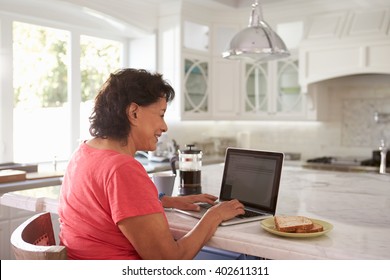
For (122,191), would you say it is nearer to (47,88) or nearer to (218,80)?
(47,88)

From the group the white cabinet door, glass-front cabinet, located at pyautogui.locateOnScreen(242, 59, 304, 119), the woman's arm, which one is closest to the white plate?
the woman's arm

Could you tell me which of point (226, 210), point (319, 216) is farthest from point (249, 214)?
point (319, 216)

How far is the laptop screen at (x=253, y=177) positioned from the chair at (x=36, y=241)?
66cm

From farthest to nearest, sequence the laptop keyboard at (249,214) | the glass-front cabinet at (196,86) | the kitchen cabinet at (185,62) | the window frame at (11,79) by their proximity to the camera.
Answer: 1. the glass-front cabinet at (196,86)
2. the kitchen cabinet at (185,62)
3. the window frame at (11,79)
4. the laptop keyboard at (249,214)

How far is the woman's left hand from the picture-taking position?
1624 millimetres

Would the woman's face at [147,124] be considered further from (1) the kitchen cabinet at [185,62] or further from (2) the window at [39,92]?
(1) the kitchen cabinet at [185,62]

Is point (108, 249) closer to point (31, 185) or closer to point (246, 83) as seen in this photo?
point (31, 185)

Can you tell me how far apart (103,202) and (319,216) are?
0.76 meters

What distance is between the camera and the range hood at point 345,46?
13.2 feet

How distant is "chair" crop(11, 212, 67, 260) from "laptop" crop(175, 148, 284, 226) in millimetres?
452

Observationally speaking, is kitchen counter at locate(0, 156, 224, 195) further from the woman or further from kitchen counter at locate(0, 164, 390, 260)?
the woman

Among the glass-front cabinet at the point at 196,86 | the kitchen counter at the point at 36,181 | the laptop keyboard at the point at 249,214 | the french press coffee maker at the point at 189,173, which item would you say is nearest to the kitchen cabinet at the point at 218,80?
the glass-front cabinet at the point at 196,86
